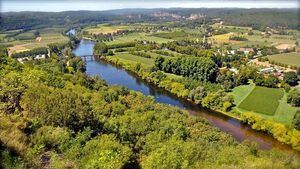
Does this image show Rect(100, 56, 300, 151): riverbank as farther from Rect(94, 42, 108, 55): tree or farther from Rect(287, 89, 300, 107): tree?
Rect(94, 42, 108, 55): tree

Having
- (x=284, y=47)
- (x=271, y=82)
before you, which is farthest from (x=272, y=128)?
(x=284, y=47)

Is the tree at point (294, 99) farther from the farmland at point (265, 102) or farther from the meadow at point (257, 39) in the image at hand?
the meadow at point (257, 39)

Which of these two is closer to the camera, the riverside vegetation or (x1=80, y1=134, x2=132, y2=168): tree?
(x1=80, y1=134, x2=132, y2=168): tree

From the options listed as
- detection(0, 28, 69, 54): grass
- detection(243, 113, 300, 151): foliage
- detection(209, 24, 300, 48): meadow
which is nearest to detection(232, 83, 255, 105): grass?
detection(243, 113, 300, 151): foliage

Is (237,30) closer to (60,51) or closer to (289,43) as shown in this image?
(289,43)

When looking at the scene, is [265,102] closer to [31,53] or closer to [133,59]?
[133,59]

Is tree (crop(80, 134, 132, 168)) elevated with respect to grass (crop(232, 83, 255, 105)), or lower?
elevated
